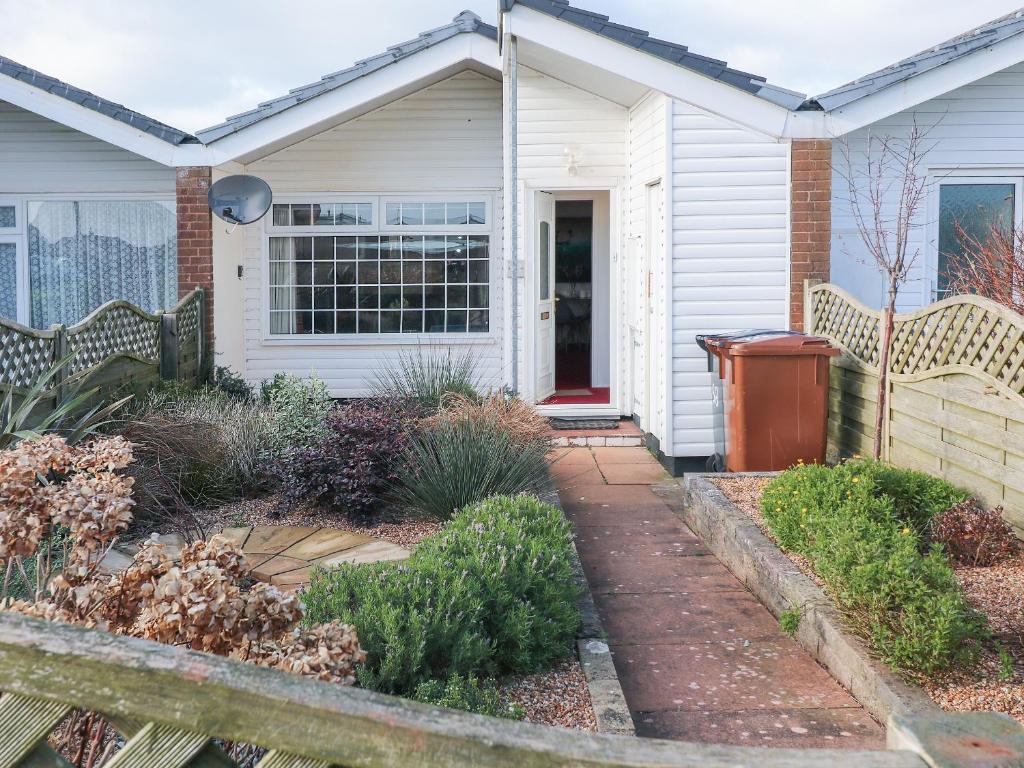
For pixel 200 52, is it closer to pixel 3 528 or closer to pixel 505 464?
pixel 505 464

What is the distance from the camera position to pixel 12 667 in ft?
3.72

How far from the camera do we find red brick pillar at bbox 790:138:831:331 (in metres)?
8.20

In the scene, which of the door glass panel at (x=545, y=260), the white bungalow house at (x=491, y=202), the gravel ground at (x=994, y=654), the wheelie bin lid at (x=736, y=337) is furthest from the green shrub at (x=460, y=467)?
the door glass panel at (x=545, y=260)

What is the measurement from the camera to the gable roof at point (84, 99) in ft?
31.9

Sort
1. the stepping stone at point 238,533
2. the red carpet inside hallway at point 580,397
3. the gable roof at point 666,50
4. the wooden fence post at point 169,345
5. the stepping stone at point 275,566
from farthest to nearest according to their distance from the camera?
the red carpet inside hallway at point 580,397
the wooden fence post at point 169,345
the gable roof at point 666,50
the stepping stone at point 238,533
the stepping stone at point 275,566

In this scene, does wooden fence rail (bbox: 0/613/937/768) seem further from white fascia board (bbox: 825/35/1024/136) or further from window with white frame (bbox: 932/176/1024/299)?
window with white frame (bbox: 932/176/1024/299)

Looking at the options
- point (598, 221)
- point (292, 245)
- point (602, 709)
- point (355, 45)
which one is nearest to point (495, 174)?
point (598, 221)

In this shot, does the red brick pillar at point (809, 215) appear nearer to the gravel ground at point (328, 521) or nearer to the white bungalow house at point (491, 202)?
the white bungalow house at point (491, 202)

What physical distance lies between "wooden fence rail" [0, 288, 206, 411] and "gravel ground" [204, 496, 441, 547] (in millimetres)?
1246

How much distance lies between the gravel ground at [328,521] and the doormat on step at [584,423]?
3781 millimetres

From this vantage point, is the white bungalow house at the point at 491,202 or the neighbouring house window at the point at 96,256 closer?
the white bungalow house at the point at 491,202

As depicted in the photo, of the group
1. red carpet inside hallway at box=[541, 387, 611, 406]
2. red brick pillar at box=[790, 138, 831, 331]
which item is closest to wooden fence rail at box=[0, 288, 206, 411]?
red carpet inside hallway at box=[541, 387, 611, 406]

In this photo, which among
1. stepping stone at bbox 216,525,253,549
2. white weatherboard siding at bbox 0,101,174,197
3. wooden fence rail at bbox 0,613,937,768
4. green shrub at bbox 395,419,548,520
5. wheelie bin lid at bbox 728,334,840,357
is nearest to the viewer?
wooden fence rail at bbox 0,613,937,768

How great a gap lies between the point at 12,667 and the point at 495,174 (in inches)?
407
